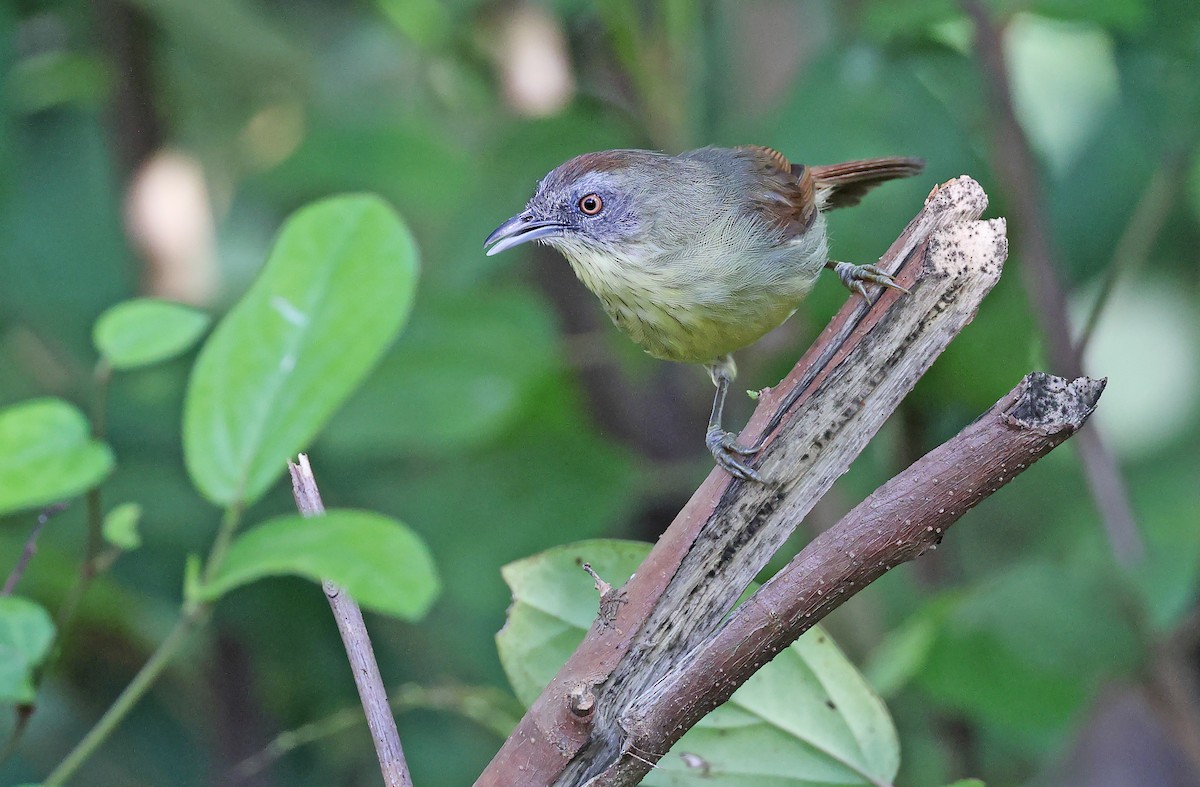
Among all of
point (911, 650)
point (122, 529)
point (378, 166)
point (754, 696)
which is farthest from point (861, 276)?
point (378, 166)

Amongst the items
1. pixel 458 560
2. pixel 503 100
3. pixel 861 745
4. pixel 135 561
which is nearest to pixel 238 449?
pixel 861 745

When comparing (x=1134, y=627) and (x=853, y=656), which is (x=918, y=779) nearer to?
(x=853, y=656)

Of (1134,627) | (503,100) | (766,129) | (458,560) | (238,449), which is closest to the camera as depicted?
(238,449)

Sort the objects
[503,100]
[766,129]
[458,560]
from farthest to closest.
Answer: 1. [503,100]
2. [458,560]
3. [766,129]

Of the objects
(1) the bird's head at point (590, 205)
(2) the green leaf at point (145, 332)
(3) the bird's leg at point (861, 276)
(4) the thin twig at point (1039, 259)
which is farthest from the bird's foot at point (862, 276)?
(2) the green leaf at point (145, 332)

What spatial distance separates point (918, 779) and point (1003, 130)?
2.11 meters

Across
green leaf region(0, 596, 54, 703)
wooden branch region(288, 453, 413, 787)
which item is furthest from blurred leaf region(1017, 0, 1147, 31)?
green leaf region(0, 596, 54, 703)

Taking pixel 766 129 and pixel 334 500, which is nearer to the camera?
pixel 766 129

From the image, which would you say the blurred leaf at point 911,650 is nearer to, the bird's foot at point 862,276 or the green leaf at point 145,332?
the bird's foot at point 862,276

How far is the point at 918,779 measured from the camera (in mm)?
3855

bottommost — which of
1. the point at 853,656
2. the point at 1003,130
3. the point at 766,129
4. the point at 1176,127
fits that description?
the point at 853,656

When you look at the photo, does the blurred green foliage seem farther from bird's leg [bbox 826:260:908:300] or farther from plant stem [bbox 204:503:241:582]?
plant stem [bbox 204:503:241:582]

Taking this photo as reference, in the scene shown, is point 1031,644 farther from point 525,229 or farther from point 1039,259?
point 525,229

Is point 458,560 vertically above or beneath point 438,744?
above
